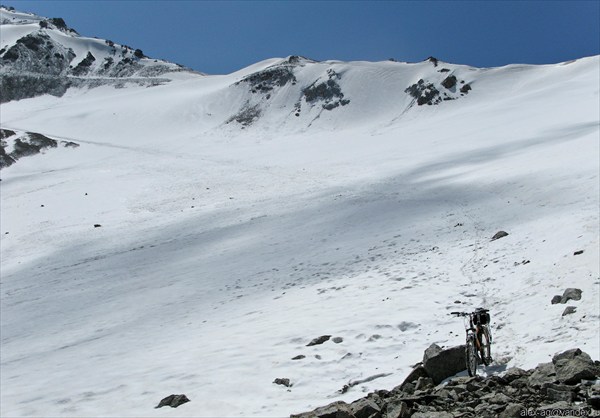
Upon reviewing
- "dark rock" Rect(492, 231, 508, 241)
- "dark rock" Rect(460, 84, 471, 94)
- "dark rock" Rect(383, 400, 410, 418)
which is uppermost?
"dark rock" Rect(460, 84, 471, 94)

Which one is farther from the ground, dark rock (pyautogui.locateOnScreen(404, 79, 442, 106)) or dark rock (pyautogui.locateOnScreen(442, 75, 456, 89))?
dark rock (pyautogui.locateOnScreen(442, 75, 456, 89))

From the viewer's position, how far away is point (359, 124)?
8238 centimetres

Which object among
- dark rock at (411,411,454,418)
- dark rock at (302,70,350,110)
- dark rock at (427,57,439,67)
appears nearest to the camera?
dark rock at (411,411,454,418)

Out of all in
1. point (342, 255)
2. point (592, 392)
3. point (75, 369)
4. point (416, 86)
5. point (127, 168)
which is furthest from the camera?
point (416, 86)

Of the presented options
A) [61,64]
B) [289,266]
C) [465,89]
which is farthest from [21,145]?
[61,64]

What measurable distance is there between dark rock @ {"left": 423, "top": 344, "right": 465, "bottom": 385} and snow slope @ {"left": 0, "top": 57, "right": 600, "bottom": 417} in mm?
630

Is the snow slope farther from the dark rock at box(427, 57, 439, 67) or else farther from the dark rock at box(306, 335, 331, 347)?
the dark rock at box(427, 57, 439, 67)

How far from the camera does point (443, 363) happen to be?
31.1 feet

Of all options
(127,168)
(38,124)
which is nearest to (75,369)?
(127,168)

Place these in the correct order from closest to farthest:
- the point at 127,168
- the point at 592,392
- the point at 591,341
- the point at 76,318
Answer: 1. the point at 592,392
2. the point at 591,341
3. the point at 76,318
4. the point at 127,168

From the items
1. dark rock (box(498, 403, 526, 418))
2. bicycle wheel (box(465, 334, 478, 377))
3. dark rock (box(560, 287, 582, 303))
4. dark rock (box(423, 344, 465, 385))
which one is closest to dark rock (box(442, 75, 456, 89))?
dark rock (box(560, 287, 582, 303))

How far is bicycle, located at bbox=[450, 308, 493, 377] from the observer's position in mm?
9125

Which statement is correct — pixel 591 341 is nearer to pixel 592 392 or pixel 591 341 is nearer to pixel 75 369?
pixel 592 392

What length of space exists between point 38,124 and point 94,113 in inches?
403
